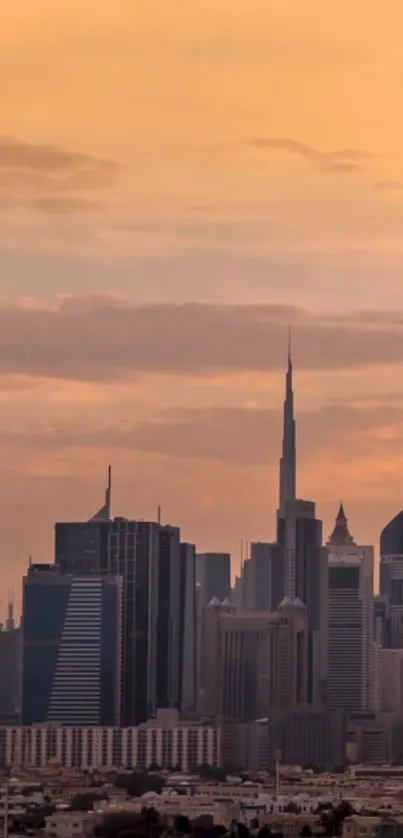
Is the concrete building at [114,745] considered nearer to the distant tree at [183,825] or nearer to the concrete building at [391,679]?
the concrete building at [391,679]

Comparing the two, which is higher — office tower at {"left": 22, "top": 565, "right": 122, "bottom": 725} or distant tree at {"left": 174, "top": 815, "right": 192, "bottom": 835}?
office tower at {"left": 22, "top": 565, "right": 122, "bottom": 725}

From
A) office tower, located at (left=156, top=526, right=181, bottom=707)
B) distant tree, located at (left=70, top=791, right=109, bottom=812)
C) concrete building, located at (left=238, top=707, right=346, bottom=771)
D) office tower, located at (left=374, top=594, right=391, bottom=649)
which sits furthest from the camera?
office tower, located at (left=374, top=594, right=391, bottom=649)

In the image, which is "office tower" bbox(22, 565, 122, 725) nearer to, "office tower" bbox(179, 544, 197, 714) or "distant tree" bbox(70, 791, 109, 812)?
"office tower" bbox(179, 544, 197, 714)

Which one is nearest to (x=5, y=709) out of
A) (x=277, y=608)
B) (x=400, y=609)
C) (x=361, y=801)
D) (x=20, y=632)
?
(x=20, y=632)

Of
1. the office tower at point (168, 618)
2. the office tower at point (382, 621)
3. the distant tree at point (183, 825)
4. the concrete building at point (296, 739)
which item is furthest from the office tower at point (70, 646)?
the distant tree at point (183, 825)

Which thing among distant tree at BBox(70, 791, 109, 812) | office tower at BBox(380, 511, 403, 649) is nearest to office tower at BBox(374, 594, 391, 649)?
office tower at BBox(380, 511, 403, 649)

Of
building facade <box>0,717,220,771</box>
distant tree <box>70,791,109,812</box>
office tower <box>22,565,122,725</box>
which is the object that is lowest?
distant tree <box>70,791,109,812</box>
